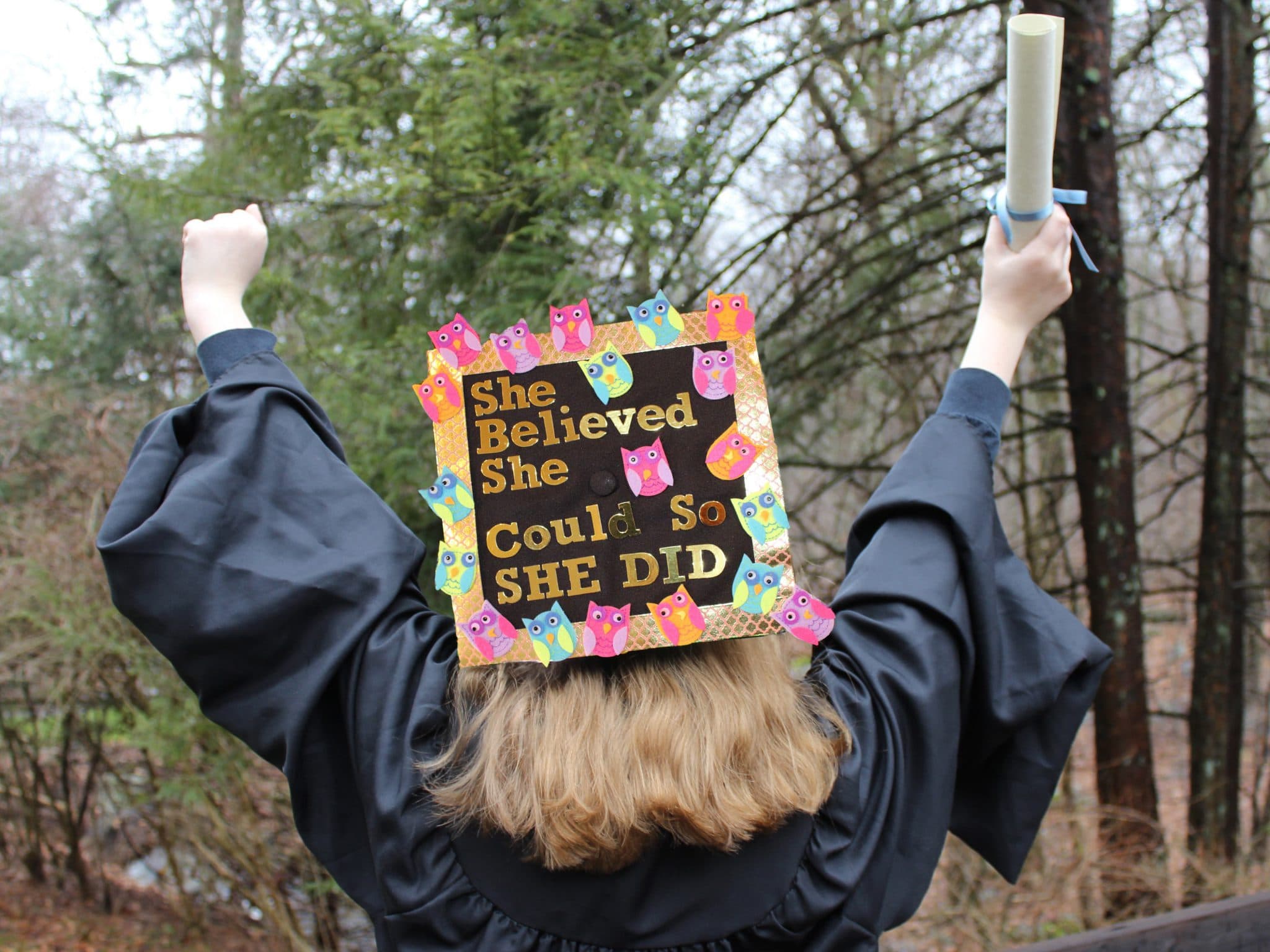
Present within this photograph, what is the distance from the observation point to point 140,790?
5652 mm

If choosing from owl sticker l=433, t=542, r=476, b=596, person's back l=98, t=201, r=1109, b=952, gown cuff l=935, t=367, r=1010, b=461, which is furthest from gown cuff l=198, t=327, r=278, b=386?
gown cuff l=935, t=367, r=1010, b=461

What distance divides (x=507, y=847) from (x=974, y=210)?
12.9ft

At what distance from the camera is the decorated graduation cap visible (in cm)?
119

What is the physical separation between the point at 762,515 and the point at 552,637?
28 centimetres

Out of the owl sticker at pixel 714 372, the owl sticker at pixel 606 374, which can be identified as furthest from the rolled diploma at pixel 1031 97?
the owl sticker at pixel 606 374

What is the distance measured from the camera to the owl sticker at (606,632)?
1152mm

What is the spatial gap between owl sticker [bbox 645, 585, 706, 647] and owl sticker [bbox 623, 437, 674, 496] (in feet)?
0.40

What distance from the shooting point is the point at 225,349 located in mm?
1338

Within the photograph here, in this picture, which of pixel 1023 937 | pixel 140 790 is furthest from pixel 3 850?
pixel 1023 937

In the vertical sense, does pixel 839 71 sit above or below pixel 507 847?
above

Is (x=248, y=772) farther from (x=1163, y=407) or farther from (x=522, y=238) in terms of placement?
(x=1163, y=407)

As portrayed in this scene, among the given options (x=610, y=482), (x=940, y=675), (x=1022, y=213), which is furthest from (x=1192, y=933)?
(x=610, y=482)

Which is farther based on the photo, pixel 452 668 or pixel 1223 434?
pixel 1223 434

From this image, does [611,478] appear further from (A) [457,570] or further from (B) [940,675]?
(B) [940,675]
